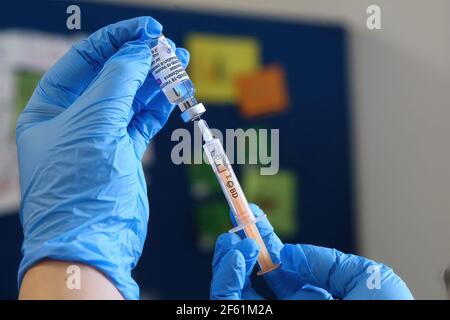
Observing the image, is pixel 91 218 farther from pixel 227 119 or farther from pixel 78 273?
pixel 227 119

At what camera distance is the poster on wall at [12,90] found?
1.90 meters

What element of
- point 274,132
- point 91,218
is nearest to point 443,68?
point 274,132

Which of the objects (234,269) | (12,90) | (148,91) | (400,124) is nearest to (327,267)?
(234,269)

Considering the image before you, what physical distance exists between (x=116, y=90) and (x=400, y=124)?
5.15 feet

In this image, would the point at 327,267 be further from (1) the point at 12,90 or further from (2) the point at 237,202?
(1) the point at 12,90

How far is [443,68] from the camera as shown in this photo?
231cm

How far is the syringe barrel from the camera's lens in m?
1.01

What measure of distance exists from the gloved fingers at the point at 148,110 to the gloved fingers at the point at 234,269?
24cm

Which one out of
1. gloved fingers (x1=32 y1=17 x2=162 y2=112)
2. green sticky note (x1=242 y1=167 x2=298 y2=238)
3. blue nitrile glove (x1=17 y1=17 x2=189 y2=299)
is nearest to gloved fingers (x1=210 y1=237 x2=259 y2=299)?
blue nitrile glove (x1=17 y1=17 x2=189 y2=299)

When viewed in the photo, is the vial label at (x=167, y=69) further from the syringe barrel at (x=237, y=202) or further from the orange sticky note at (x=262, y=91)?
the orange sticky note at (x=262, y=91)

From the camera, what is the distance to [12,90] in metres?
1.91

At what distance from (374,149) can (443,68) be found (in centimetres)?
37
